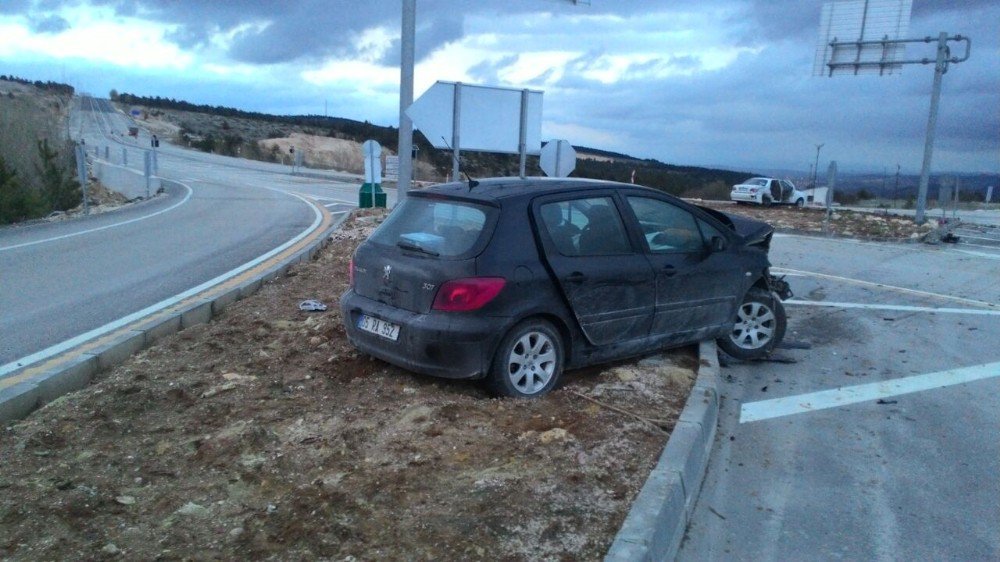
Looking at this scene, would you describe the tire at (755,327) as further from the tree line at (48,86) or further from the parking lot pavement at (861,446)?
the tree line at (48,86)

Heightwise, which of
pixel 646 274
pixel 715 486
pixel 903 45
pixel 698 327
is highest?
pixel 903 45

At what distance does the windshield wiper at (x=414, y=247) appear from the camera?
550cm

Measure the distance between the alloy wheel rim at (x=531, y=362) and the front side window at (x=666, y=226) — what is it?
129 centimetres

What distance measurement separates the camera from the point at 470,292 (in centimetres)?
523

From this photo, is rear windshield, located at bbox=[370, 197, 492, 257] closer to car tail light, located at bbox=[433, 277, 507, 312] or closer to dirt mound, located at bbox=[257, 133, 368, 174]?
car tail light, located at bbox=[433, 277, 507, 312]

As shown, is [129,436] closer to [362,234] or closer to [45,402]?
[45,402]

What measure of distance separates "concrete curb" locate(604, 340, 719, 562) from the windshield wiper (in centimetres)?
197

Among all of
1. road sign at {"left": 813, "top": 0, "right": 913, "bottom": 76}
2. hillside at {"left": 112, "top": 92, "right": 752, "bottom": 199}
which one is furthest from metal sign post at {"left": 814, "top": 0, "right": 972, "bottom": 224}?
hillside at {"left": 112, "top": 92, "right": 752, "bottom": 199}

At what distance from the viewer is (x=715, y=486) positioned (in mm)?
4680

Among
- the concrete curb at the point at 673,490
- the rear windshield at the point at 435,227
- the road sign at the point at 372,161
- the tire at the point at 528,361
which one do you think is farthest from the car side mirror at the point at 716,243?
the road sign at the point at 372,161

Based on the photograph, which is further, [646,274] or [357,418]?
[646,274]

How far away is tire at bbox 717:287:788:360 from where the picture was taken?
7215mm

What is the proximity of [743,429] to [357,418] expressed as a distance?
267 centimetres

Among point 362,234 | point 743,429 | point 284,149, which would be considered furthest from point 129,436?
point 284,149
